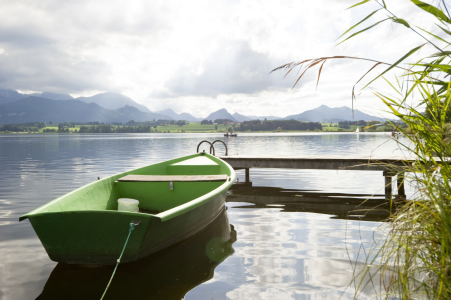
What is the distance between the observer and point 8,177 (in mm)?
16844

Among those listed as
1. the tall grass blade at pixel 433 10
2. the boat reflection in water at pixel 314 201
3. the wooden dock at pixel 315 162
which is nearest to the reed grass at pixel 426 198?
the tall grass blade at pixel 433 10

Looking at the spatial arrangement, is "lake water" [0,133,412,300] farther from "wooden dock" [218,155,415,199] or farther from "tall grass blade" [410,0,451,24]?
"wooden dock" [218,155,415,199]

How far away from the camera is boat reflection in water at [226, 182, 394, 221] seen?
8.73 m

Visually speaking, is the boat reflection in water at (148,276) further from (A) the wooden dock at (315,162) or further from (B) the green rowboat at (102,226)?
(A) the wooden dock at (315,162)

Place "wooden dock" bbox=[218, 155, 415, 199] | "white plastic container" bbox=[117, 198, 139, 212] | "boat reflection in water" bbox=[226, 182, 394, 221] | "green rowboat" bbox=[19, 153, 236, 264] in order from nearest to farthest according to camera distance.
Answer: "green rowboat" bbox=[19, 153, 236, 264], "white plastic container" bbox=[117, 198, 139, 212], "boat reflection in water" bbox=[226, 182, 394, 221], "wooden dock" bbox=[218, 155, 415, 199]

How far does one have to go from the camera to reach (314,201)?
1038cm

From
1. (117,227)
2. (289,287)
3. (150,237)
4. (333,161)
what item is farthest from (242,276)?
(333,161)

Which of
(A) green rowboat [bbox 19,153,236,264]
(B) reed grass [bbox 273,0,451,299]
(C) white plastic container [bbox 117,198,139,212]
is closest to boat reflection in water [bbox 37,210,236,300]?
(A) green rowboat [bbox 19,153,236,264]

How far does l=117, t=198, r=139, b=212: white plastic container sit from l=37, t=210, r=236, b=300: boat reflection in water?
150 cm

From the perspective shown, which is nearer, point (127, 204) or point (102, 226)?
point (102, 226)

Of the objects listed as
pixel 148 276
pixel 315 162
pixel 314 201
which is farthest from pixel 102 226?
pixel 315 162

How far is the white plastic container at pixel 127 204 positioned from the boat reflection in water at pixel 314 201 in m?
4.06

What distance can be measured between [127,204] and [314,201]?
6432 mm

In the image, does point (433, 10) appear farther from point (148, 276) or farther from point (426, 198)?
point (148, 276)
